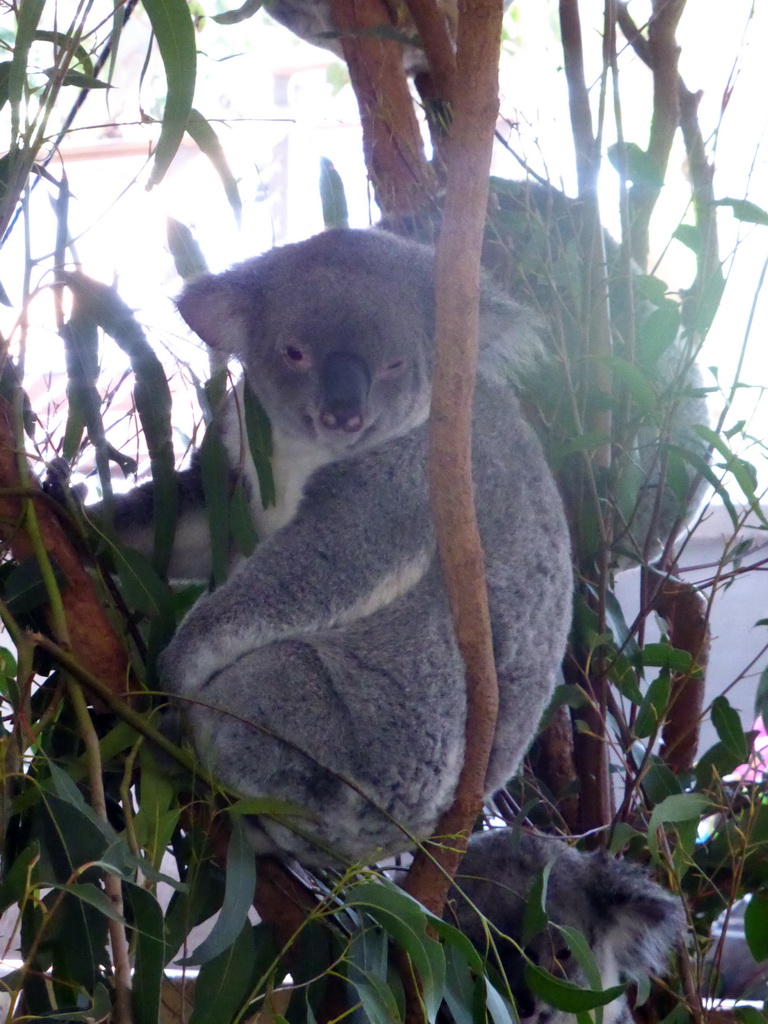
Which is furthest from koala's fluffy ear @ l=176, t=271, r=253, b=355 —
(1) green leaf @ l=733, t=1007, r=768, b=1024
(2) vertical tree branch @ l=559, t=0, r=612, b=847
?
(1) green leaf @ l=733, t=1007, r=768, b=1024

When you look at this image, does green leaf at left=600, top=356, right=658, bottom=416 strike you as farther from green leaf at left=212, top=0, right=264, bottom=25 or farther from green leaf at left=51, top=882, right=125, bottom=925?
green leaf at left=51, top=882, right=125, bottom=925

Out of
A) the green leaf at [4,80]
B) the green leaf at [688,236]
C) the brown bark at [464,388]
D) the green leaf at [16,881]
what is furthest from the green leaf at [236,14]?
the green leaf at [16,881]

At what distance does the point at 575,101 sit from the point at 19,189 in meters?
1.16

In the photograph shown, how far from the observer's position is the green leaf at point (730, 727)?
2.00 meters

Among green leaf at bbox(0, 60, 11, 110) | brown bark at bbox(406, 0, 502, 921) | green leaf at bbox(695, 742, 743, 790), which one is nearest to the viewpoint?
brown bark at bbox(406, 0, 502, 921)

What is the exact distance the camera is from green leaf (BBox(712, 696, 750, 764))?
1997 millimetres

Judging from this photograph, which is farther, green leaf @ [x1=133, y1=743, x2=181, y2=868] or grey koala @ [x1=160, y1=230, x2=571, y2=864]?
grey koala @ [x1=160, y1=230, x2=571, y2=864]

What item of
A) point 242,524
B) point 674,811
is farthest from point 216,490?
point 674,811

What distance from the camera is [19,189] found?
107cm

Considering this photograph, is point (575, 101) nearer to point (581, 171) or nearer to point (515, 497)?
point (581, 171)

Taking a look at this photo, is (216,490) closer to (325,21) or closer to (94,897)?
(94,897)

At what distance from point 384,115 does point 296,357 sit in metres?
0.78

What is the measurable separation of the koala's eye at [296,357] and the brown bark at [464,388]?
27.8 inches

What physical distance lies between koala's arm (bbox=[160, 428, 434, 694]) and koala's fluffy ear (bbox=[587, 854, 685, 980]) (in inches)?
24.3
